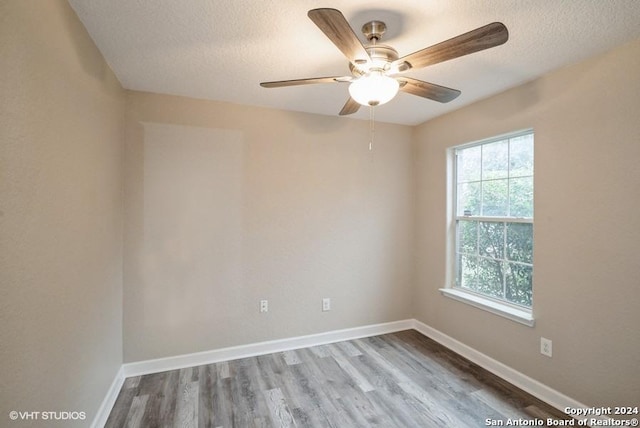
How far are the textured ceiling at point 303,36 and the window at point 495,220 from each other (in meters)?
0.63

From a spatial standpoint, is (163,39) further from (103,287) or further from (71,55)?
(103,287)

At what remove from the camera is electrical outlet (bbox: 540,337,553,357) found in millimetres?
2080

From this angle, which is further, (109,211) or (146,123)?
(146,123)

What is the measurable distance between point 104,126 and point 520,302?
134 inches

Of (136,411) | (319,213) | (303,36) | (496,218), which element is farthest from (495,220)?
(136,411)

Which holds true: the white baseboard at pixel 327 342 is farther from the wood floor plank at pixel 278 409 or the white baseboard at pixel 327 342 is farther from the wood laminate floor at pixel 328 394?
the wood floor plank at pixel 278 409

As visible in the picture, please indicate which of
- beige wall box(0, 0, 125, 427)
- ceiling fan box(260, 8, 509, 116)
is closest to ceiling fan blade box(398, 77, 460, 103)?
ceiling fan box(260, 8, 509, 116)

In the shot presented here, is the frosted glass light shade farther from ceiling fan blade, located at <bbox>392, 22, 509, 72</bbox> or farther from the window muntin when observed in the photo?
the window muntin

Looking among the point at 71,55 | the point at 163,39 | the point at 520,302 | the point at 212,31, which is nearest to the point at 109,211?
the point at 71,55

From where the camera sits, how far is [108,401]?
1.98 metres

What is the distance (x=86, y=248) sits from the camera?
1651mm

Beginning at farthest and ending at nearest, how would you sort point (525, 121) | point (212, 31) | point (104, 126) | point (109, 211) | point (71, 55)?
point (525, 121) < point (109, 211) < point (104, 126) < point (212, 31) < point (71, 55)

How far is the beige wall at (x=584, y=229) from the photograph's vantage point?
1713mm

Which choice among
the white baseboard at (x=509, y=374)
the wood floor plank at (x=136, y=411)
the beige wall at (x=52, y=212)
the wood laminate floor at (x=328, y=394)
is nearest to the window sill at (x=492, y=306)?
the white baseboard at (x=509, y=374)
